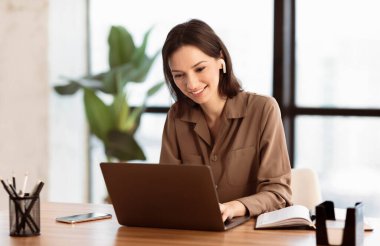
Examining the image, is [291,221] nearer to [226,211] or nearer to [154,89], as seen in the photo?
[226,211]

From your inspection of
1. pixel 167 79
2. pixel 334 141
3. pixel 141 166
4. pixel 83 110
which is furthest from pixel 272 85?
pixel 141 166

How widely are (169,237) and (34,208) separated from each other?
44 centimetres

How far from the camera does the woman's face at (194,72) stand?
2818mm

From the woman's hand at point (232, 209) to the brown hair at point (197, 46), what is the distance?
22.1 inches

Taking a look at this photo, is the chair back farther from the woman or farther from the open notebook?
the open notebook

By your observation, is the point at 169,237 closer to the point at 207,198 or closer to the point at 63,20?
the point at 207,198

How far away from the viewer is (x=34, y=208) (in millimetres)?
2430

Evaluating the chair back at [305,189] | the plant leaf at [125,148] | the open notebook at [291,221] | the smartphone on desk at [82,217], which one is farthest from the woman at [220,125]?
the plant leaf at [125,148]

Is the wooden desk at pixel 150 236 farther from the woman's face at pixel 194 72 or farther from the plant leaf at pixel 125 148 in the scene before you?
the plant leaf at pixel 125 148

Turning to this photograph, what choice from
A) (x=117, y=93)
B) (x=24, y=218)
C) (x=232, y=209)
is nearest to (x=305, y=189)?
(x=232, y=209)

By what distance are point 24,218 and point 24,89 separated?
2563 millimetres

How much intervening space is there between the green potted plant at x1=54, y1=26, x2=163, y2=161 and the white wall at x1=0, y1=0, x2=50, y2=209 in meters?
0.19

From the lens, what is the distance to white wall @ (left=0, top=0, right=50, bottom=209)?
15.7ft

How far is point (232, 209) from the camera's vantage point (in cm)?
255
